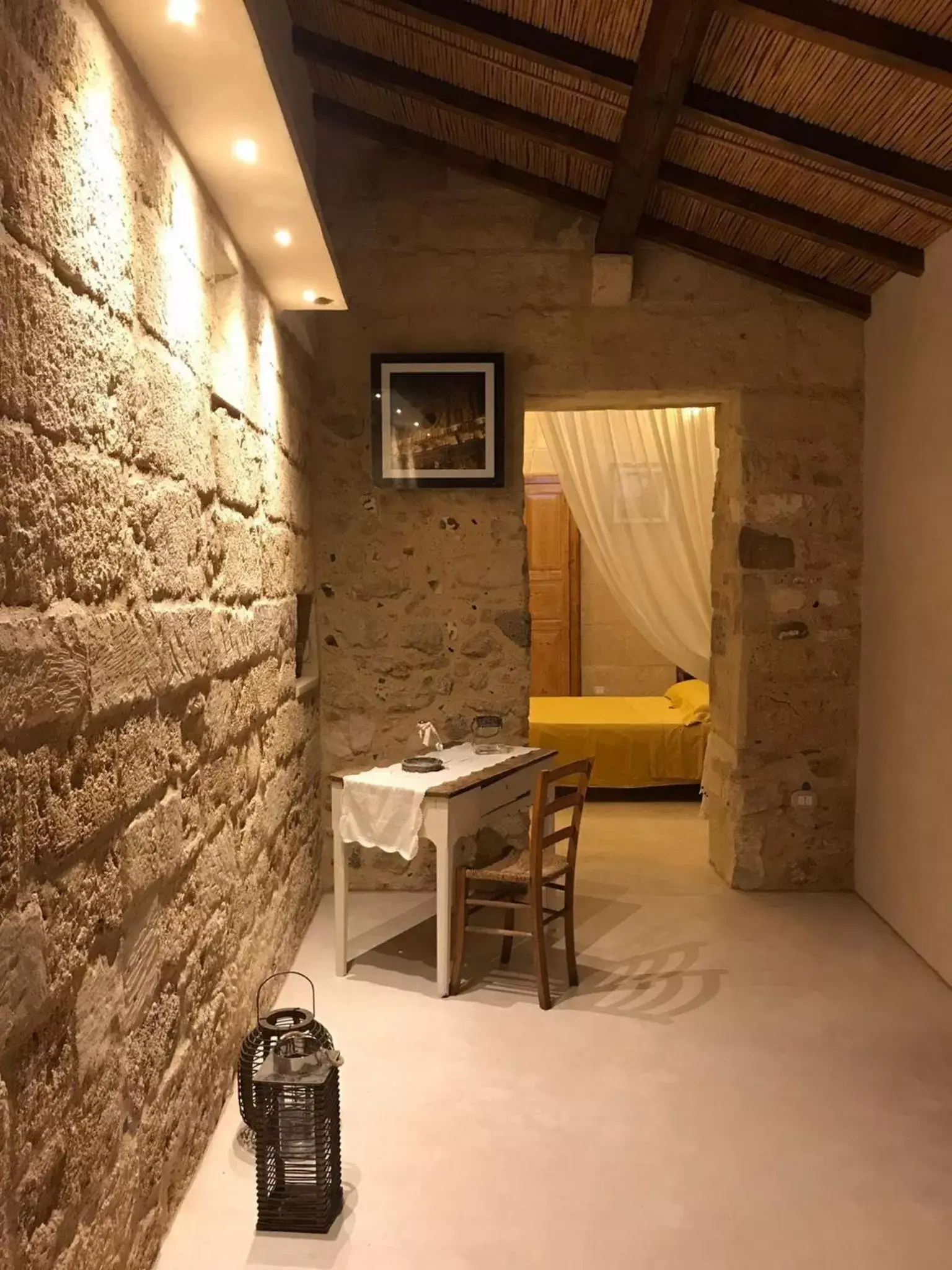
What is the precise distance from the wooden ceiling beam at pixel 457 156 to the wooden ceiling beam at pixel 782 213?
492 millimetres

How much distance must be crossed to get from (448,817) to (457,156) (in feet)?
8.60

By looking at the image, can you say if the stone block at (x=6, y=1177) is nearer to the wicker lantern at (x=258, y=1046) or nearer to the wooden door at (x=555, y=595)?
the wicker lantern at (x=258, y=1046)

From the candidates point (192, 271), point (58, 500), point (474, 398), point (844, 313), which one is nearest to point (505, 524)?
point (474, 398)

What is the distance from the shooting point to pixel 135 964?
69.1 inches

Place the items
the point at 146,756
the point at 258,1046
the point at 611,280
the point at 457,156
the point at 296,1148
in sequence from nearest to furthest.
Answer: the point at 146,756, the point at 296,1148, the point at 258,1046, the point at 457,156, the point at 611,280

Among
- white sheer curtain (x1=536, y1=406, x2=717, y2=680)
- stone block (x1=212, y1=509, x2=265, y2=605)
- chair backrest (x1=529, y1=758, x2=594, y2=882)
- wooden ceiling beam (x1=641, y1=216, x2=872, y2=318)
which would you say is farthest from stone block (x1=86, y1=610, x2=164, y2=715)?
white sheer curtain (x1=536, y1=406, x2=717, y2=680)

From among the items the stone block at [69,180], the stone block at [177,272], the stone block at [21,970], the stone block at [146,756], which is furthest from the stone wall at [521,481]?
the stone block at [21,970]

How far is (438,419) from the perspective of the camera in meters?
3.96

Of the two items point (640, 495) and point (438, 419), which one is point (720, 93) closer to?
point (438, 419)

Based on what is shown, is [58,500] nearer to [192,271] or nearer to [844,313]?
[192,271]

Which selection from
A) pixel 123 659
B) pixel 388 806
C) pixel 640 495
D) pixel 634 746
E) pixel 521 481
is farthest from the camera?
pixel 634 746

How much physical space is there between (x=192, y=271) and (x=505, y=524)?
204 cm

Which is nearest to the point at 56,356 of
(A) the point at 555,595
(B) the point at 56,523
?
(B) the point at 56,523

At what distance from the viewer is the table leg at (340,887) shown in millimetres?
3170
